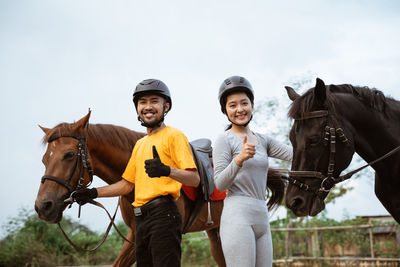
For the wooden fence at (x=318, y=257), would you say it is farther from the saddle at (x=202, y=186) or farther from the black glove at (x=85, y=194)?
the black glove at (x=85, y=194)

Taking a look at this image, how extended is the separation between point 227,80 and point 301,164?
832mm

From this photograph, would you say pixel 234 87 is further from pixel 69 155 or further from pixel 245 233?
pixel 69 155

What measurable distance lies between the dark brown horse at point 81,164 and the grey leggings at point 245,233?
4.95 feet

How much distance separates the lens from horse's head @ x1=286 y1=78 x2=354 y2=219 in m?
2.75

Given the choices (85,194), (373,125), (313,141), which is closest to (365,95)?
(373,125)

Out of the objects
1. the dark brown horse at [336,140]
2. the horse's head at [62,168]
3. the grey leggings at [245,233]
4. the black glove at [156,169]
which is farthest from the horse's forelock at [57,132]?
the dark brown horse at [336,140]

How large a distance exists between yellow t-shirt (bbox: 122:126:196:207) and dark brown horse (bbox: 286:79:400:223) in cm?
81

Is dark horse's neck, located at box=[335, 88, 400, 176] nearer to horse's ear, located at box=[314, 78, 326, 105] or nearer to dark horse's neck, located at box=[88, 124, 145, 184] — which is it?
horse's ear, located at box=[314, 78, 326, 105]

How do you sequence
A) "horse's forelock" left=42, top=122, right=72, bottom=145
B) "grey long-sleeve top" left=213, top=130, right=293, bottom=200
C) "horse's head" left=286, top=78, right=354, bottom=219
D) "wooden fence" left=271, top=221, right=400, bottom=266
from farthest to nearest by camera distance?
"wooden fence" left=271, top=221, right=400, bottom=266
"horse's forelock" left=42, top=122, right=72, bottom=145
"horse's head" left=286, top=78, right=354, bottom=219
"grey long-sleeve top" left=213, top=130, right=293, bottom=200

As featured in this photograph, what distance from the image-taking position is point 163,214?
2568 millimetres

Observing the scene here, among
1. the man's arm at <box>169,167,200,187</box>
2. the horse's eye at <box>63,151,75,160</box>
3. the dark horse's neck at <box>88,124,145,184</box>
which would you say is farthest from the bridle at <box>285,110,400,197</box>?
the horse's eye at <box>63,151,75,160</box>

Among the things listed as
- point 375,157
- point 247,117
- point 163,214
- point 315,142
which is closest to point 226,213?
point 163,214

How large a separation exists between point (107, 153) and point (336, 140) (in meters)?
2.38

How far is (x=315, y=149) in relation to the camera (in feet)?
9.27
